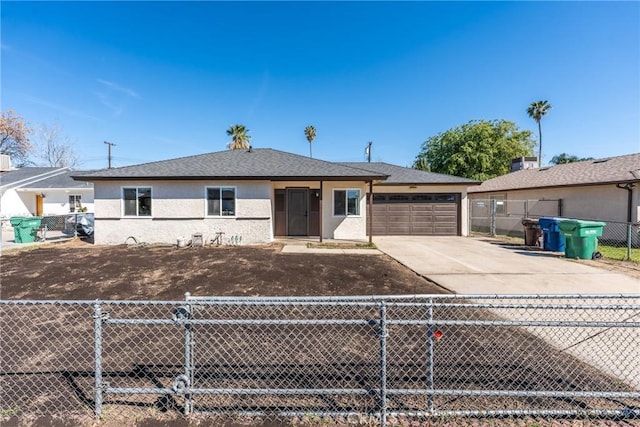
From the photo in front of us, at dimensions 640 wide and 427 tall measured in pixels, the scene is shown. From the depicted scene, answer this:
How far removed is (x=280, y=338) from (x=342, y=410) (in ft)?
5.62

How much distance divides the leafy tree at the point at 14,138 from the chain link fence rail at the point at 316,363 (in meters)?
47.1

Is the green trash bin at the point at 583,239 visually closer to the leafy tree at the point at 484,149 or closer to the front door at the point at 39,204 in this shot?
the leafy tree at the point at 484,149

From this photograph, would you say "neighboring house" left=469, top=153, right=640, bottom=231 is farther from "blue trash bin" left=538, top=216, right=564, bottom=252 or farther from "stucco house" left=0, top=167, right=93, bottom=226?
"stucco house" left=0, top=167, right=93, bottom=226

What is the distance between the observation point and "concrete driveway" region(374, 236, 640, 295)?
657cm

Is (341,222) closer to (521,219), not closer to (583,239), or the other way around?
(583,239)

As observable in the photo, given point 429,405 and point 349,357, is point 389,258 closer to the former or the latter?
point 349,357

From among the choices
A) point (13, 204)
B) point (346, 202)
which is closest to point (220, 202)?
point (346, 202)

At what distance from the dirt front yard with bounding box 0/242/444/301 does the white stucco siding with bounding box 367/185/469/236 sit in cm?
659

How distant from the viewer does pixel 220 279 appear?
24.7 ft

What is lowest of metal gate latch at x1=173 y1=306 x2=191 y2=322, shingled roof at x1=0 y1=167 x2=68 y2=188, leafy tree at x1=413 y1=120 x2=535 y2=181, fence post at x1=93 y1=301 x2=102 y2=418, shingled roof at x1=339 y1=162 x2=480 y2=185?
fence post at x1=93 y1=301 x2=102 y2=418

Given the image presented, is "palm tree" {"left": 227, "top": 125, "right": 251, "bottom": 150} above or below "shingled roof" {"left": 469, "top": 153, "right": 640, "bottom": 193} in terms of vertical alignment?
above

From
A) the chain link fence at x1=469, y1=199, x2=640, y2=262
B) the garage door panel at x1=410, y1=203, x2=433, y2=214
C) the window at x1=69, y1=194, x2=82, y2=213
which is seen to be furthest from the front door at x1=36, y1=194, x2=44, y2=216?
the chain link fence at x1=469, y1=199, x2=640, y2=262

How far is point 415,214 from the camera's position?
16.3 meters

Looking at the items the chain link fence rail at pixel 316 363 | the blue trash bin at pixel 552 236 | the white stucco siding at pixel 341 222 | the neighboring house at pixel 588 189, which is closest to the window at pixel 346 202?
the white stucco siding at pixel 341 222
